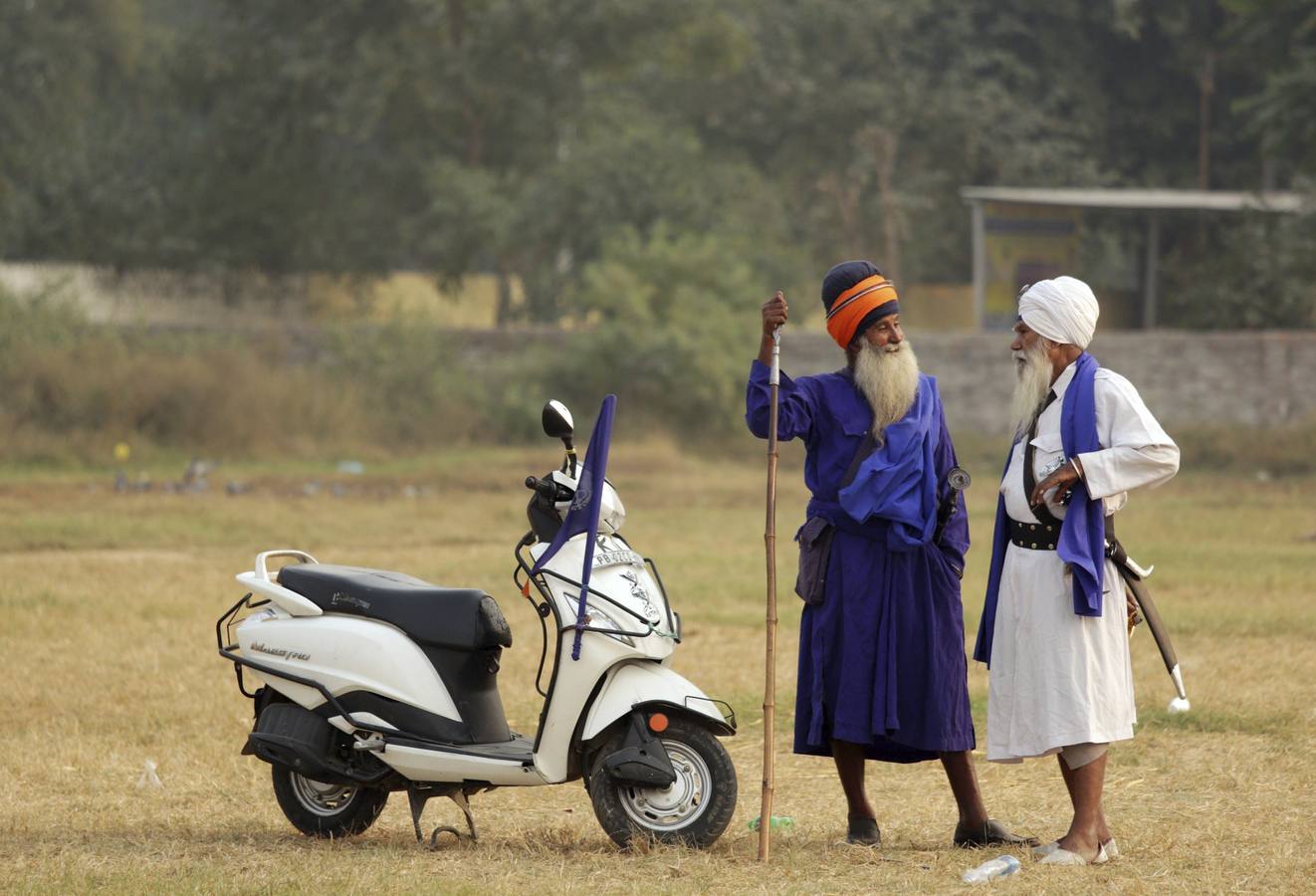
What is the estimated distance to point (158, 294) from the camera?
1121 inches

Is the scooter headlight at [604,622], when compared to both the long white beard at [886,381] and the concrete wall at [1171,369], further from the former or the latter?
the concrete wall at [1171,369]

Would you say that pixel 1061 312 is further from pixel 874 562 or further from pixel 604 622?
pixel 604 622

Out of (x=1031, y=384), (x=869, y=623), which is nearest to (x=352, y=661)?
(x=869, y=623)

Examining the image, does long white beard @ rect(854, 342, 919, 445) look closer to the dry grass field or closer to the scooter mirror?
the scooter mirror

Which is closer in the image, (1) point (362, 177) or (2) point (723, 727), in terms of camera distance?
(2) point (723, 727)

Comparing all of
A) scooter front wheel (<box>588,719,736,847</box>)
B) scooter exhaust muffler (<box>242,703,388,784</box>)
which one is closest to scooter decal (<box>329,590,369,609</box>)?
scooter exhaust muffler (<box>242,703,388,784</box>)

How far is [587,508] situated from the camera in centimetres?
549

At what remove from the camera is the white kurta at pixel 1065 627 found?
522cm

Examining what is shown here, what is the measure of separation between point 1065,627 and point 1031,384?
2.55 feet

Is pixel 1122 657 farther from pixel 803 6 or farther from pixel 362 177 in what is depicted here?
pixel 803 6

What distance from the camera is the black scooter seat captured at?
5.68m

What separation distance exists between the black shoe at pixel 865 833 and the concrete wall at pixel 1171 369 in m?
16.9

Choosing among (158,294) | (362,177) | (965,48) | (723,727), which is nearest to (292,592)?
(723,727)

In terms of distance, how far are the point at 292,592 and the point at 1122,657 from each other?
2712 millimetres
